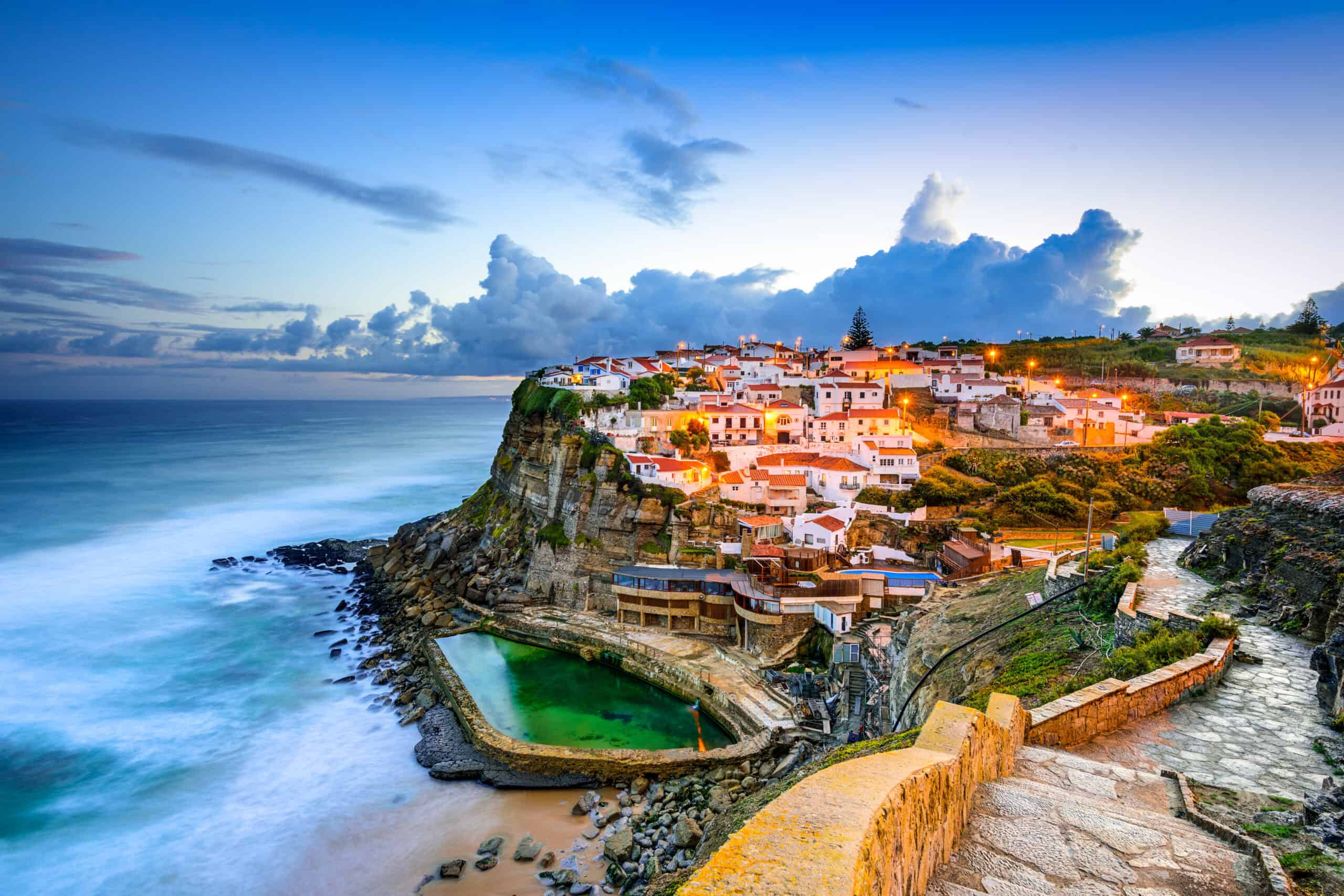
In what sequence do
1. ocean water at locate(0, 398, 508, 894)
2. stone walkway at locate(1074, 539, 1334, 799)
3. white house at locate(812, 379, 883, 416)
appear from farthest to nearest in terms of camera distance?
white house at locate(812, 379, 883, 416)
ocean water at locate(0, 398, 508, 894)
stone walkway at locate(1074, 539, 1334, 799)

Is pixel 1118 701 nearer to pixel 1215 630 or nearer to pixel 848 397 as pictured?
pixel 1215 630

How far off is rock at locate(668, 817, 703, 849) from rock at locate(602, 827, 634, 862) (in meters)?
0.85

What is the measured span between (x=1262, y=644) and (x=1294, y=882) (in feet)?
20.4

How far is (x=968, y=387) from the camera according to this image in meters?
39.6

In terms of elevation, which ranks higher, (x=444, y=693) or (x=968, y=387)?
(x=968, y=387)

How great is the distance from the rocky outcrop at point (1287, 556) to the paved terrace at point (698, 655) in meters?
10.4

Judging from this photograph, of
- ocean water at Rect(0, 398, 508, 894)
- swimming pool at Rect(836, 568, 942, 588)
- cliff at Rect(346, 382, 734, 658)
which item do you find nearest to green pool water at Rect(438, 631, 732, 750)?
ocean water at Rect(0, 398, 508, 894)

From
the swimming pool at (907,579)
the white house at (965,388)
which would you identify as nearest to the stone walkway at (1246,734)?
the swimming pool at (907,579)

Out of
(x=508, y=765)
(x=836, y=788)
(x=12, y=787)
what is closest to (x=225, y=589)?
(x=12, y=787)

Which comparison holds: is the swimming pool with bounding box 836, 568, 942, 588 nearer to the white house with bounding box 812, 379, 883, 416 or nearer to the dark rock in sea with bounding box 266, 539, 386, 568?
the white house with bounding box 812, 379, 883, 416

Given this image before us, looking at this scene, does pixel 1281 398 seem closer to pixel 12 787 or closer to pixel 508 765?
pixel 508 765

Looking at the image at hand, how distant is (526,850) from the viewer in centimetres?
1320

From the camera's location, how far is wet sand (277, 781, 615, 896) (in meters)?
12.6

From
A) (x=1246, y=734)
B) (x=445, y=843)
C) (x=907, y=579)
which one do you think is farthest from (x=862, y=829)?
(x=907, y=579)
